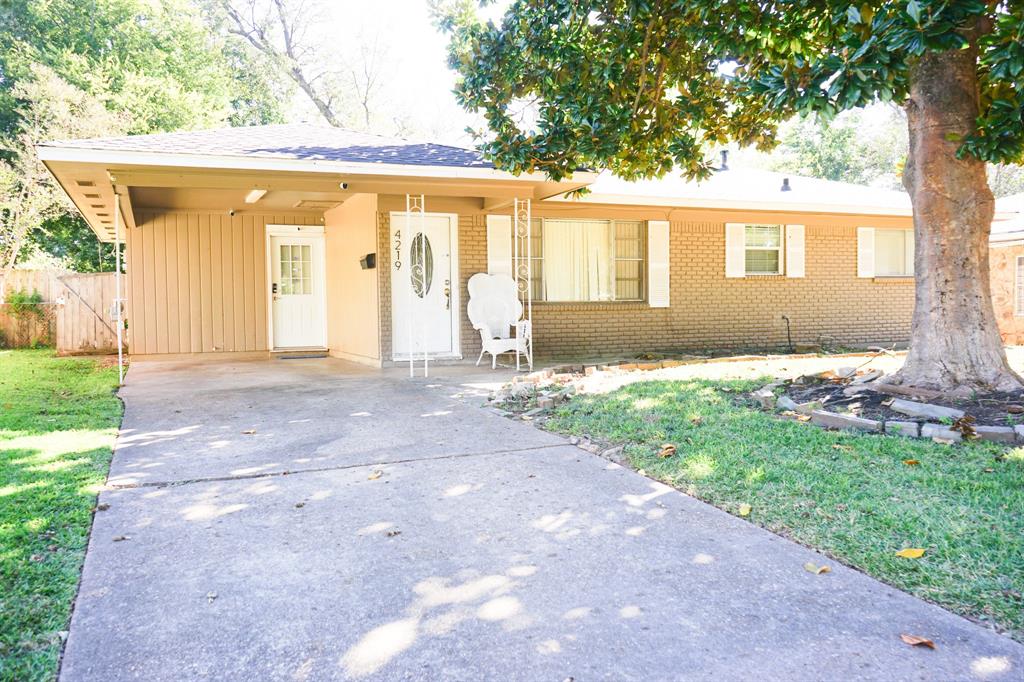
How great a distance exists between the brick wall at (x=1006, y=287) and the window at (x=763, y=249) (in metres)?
4.19

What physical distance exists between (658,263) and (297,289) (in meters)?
6.26

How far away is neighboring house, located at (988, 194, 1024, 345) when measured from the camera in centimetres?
1395

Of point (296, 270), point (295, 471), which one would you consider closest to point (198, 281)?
point (296, 270)

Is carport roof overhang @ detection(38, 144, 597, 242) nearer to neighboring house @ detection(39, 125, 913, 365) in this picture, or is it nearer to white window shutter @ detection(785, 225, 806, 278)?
neighboring house @ detection(39, 125, 913, 365)

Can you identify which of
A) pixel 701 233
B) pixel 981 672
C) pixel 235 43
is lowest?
pixel 981 672

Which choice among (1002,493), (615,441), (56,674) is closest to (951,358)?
(1002,493)

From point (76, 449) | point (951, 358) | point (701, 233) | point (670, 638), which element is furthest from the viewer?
point (701, 233)

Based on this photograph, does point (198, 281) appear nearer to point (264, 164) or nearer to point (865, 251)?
point (264, 164)

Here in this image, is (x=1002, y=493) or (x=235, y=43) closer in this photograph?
(x=1002, y=493)

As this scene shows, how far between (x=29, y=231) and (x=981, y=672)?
894 inches

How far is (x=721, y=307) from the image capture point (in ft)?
42.3

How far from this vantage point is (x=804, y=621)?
262cm

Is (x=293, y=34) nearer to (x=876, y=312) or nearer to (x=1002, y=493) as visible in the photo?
(x=876, y=312)

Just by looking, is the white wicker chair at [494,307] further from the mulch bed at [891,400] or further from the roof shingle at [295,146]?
the mulch bed at [891,400]
